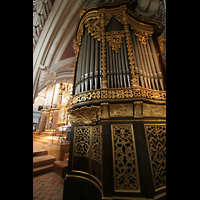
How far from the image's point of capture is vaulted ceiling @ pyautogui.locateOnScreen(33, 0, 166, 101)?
3.68 metres

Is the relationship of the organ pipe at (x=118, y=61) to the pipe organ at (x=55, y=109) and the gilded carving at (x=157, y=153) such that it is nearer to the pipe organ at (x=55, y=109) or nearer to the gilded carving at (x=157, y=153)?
the gilded carving at (x=157, y=153)

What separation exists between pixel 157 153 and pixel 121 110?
0.97 metres

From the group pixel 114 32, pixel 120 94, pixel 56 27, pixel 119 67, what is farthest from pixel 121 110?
pixel 56 27

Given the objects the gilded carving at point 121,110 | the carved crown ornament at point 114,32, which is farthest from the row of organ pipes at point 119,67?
the gilded carving at point 121,110

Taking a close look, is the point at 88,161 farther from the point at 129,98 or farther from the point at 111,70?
the point at 111,70

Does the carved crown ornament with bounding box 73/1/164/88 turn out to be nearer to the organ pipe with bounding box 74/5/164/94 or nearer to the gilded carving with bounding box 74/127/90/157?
the organ pipe with bounding box 74/5/164/94

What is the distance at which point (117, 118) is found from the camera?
1920 millimetres

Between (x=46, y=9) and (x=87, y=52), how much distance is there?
2.70 meters

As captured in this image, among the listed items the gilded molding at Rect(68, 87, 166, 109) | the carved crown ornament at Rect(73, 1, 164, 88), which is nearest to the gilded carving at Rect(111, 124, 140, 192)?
the gilded molding at Rect(68, 87, 166, 109)

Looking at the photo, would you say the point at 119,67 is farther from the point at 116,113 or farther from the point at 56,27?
the point at 56,27

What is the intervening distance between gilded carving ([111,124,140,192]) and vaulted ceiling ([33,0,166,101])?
419 cm

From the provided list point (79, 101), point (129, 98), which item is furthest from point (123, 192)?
point (79, 101)
